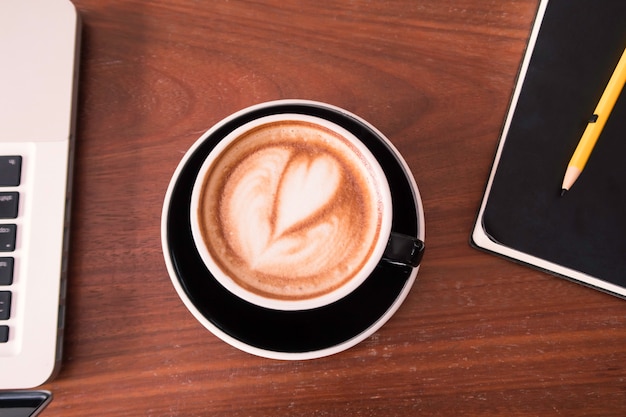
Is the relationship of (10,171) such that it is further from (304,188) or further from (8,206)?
(304,188)

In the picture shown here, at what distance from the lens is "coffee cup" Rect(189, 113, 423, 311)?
1.85ft

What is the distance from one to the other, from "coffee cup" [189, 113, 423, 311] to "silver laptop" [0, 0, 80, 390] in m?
0.18

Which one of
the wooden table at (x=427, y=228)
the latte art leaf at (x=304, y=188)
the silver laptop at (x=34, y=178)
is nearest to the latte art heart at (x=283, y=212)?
the latte art leaf at (x=304, y=188)

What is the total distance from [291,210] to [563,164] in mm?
330

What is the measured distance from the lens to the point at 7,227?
0.58 m

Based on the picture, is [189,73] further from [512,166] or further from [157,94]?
[512,166]

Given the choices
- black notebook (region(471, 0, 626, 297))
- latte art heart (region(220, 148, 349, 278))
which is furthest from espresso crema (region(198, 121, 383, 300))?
black notebook (region(471, 0, 626, 297))

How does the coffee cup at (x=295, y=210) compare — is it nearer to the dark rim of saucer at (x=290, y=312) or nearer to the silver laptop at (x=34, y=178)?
the dark rim of saucer at (x=290, y=312)

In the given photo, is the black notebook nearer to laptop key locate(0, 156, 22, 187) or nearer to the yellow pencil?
the yellow pencil

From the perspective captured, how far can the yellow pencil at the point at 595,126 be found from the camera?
595 mm

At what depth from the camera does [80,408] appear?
23.6 inches

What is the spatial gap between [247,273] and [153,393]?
191 mm

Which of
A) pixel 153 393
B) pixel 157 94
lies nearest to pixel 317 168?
pixel 157 94

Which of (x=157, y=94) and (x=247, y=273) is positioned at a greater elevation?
(x=157, y=94)
